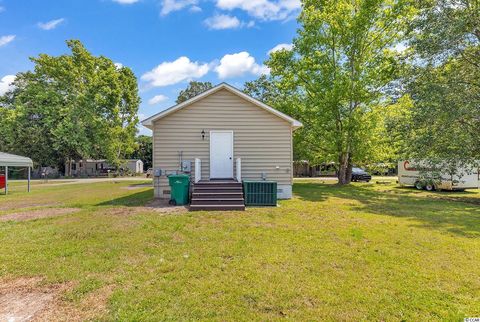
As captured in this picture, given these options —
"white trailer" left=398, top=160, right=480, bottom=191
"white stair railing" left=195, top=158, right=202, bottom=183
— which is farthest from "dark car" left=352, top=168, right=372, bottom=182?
"white stair railing" left=195, top=158, right=202, bottom=183

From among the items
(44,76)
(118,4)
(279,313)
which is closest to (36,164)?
(44,76)

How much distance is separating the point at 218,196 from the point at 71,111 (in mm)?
31878

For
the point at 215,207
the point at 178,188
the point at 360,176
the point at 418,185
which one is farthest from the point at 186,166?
the point at 360,176

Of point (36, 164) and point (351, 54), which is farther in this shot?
point (36, 164)

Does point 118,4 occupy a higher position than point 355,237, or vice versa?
point 118,4

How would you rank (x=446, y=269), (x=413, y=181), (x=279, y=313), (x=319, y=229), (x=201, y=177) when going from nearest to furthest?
(x=279, y=313) → (x=446, y=269) → (x=319, y=229) → (x=201, y=177) → (x=413, y=181)

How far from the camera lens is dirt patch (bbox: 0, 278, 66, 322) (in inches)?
119

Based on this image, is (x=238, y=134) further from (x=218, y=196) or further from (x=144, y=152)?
(x=144, y=152)

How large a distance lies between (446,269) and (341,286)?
78.3 inches

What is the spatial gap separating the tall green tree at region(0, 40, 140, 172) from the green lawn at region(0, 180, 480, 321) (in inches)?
1133

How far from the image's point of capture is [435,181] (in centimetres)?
1488

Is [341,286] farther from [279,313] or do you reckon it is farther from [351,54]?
[351,54]

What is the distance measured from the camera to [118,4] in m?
11.8

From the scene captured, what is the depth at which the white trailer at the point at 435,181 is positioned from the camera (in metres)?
14.2
